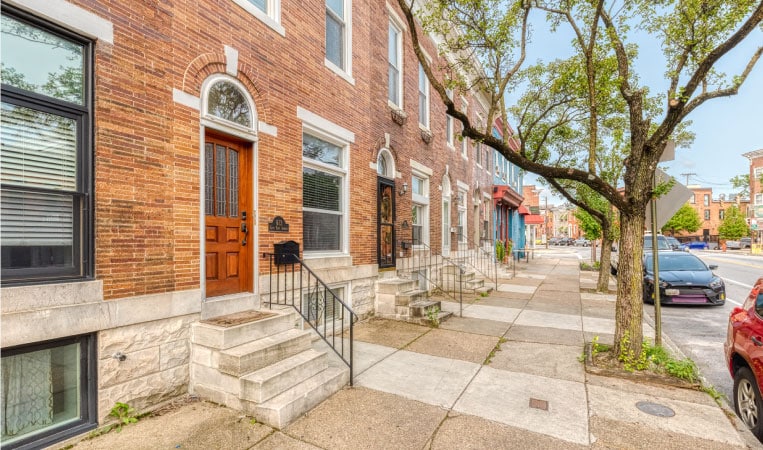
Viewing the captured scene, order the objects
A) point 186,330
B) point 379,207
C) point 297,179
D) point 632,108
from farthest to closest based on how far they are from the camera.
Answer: point 379,207, point 297,179, point 632,108, point 186,330

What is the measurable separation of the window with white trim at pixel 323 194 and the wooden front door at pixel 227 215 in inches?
48.0

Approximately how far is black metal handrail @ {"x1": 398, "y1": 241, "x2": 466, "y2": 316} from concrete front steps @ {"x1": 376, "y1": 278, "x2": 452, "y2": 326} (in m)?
1.15

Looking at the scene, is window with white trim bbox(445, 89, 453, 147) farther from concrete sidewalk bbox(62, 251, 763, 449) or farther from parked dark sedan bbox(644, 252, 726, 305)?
concrete sidewalk bbox(62, 251, 763, 449)

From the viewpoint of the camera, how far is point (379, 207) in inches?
325

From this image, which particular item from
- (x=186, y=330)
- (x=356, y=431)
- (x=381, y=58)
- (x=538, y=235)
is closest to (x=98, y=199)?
(x=186, y=330)

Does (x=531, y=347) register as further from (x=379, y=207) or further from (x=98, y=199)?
(x=98, y=199)

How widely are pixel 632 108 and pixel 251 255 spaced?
5.65 m

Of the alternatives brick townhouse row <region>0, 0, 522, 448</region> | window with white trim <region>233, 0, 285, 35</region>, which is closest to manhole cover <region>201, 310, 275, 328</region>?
brick townhouse row <region>0, 0, 522, 448</region>

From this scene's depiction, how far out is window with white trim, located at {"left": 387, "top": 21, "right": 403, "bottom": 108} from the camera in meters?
9.33

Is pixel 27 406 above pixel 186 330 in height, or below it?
below

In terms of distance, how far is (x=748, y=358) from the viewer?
353 centimetres

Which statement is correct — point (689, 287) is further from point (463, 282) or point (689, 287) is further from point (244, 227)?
point (244, 227)

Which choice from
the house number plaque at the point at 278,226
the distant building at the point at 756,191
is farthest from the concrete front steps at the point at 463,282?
the distant building at the point at 756,191

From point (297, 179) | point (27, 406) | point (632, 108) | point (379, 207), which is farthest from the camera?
point (379, 207)
